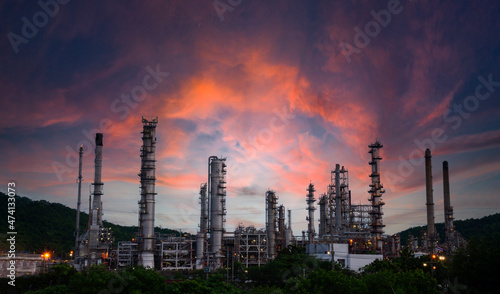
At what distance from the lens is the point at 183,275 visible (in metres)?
80.7

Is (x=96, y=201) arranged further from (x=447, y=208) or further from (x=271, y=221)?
(x=447, y=208)

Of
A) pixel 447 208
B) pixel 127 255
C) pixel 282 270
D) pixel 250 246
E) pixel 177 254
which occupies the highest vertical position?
pixel 447 208

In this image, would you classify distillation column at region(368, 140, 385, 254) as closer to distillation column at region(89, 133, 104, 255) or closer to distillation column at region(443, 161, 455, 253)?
distillation column at region(443, 161, 455, 253)

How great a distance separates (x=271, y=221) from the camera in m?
103

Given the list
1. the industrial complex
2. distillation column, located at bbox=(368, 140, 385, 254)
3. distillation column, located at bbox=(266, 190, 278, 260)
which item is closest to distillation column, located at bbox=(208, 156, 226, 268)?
the industrial complex

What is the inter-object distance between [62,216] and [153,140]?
67.3 metres

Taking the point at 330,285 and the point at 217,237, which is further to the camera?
the point at 217,237

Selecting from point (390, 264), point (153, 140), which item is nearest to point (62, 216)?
point (153, 140)

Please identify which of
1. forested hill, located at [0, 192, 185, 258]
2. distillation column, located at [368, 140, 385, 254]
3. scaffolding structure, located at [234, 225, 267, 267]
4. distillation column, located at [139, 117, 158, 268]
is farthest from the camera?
forested hill, located at [0, 192, 185, 258]

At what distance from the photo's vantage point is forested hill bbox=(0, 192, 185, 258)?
100688mm

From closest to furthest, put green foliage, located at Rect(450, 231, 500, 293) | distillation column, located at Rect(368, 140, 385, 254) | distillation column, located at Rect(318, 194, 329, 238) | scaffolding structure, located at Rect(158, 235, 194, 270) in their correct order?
green foliage, located at Rect(450, 231, 500, 293)
scaffolding structure, located at Rect(158, 235, 194, 270)
distillation column, located at Rect(368, 140, 385, 254)
distillation column, located at Rect(318, 194, 329, 238)

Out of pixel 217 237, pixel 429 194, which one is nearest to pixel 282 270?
pixel 217 237

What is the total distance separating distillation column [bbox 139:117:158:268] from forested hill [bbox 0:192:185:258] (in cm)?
2142

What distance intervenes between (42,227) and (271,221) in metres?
64.5
